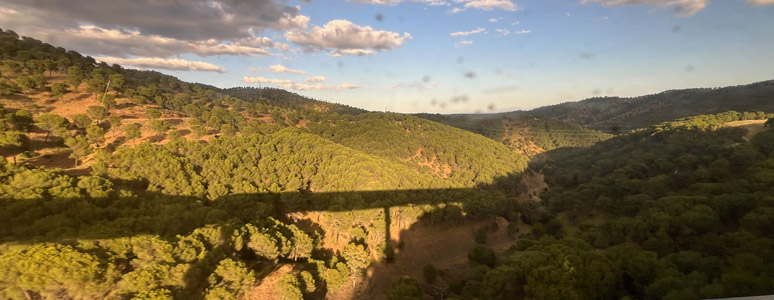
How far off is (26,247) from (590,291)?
30.5 m

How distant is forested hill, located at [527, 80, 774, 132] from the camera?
104 metres

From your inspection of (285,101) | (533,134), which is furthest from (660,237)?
(285,101)

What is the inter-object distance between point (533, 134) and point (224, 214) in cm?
11284

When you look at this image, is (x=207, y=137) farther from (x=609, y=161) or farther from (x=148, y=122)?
(x=609, y=161)

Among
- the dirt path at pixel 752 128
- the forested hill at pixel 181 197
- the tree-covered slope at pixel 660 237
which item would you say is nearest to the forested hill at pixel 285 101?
the forested hill at pixel 181 197

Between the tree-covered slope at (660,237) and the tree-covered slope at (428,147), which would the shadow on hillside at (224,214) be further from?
the tree-covered slope at (428,147)

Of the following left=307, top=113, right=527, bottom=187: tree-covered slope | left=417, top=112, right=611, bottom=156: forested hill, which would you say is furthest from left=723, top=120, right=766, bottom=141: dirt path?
left=417, top=112, right=611, bottom=156: forested hill

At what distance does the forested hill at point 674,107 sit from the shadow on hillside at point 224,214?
108m

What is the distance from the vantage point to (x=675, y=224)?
1089 inches

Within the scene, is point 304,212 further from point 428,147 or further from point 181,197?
point 428,147

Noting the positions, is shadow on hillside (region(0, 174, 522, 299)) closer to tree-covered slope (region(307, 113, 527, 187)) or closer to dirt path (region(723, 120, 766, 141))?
tree-covered slope (region(307, 113, 527, 187))

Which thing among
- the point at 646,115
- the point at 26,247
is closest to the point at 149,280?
the point at 26,247

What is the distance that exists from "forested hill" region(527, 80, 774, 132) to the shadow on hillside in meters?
108

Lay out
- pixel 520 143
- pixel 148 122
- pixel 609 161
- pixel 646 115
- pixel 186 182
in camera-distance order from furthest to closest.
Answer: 1. pixel 646 115
2. pixel 520 143
3. pixel 609 161
4. pixel 148 122
5. pixel 186 182
